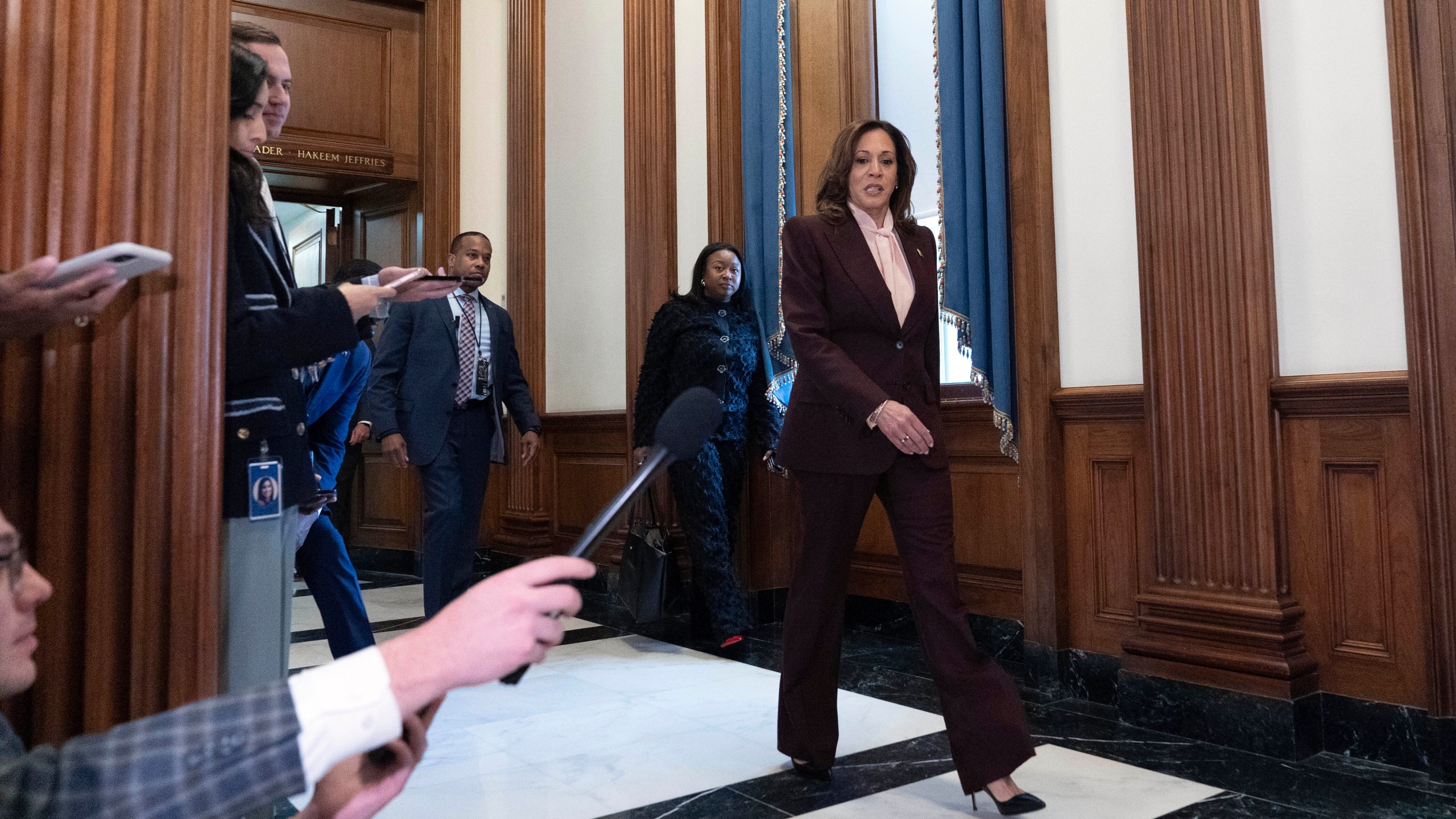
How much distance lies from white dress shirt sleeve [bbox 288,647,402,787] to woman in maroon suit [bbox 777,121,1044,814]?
158 centimetres

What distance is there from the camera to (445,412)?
3.67m

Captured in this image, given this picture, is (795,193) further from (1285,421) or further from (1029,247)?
(1285,421)

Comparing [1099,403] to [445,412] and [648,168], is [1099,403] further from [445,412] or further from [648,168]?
[648,168]

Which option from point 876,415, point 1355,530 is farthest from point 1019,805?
point 1355,530

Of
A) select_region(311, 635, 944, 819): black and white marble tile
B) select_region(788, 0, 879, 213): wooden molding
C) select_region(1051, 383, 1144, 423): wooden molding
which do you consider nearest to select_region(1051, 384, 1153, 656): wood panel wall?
select_region(1051, 383, 1144, 423): wooden molding

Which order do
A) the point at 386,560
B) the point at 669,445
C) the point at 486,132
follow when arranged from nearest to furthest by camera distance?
the point at 669,445 → the point at 486,132 → the point at 386,560

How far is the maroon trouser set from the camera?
206cm

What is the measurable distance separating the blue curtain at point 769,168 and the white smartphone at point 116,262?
131 inches

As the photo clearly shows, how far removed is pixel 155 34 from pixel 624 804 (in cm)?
168

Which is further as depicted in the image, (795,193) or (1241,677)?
(795,193)

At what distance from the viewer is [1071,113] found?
317 centimetres

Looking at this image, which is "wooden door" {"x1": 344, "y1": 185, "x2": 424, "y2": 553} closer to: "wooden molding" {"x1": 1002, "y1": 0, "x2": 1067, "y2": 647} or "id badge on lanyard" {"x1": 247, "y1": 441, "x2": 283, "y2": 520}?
"wooden molding" {"x1": 1002, "y1": 0, "x2": 1067, "y2": 647}

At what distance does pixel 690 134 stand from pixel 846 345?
103 inches

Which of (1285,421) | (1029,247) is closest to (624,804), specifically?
(1285,421)
